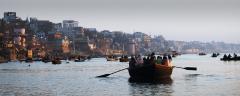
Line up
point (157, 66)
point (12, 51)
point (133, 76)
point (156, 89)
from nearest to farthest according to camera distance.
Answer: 1. point (156, 89)
2. point (157, 66)
3. point (133, 76)
4. point (12, 51)

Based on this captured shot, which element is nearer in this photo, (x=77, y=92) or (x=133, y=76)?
(x=77, y=92)

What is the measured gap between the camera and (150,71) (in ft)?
178

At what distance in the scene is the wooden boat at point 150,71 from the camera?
54125mm

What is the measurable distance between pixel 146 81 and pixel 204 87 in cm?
767

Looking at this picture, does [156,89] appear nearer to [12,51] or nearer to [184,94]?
[184,94]

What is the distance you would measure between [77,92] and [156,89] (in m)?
6.76


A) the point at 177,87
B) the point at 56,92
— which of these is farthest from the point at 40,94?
the point at 177,87

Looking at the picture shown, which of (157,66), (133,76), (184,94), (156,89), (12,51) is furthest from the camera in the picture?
(12,51)

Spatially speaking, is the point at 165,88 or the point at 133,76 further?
the point at 133,76

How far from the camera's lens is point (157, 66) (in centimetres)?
5409

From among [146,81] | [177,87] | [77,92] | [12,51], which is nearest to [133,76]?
[146,81]

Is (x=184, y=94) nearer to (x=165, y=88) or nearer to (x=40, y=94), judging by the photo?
(x=165, y=88)

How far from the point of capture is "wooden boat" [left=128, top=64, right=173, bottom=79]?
5412 centimetres

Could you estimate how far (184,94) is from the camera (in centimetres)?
4262
